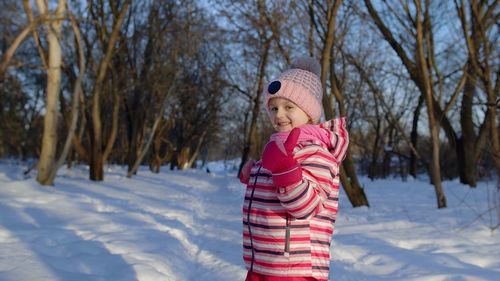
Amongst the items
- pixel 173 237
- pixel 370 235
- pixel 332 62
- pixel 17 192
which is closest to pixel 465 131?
pixel 332 62

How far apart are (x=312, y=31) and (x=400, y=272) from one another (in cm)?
663

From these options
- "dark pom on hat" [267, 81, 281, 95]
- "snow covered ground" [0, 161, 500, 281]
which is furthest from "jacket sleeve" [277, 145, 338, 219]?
"snow covered ground" [0, 161, 500, 281]

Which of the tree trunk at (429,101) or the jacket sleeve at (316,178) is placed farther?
the tree trunk at (429,101)

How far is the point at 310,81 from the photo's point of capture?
204 centimetres

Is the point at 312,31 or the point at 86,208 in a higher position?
the point at 312,31

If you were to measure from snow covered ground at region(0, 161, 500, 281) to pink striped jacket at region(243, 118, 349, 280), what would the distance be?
6.61 ft

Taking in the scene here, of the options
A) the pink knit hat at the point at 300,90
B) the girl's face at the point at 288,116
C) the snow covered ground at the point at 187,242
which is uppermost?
the pink knit hat at the point at 300,90

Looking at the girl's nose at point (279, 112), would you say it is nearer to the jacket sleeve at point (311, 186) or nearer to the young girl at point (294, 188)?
the young girl at point (294, 188)

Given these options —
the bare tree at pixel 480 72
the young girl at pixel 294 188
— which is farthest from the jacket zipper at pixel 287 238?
the bare tree at pixel 480 72

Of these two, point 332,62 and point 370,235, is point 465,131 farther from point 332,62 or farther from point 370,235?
point 370,235

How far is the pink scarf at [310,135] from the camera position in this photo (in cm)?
189

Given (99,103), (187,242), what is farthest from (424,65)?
(99,103)

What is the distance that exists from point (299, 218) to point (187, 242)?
382cm

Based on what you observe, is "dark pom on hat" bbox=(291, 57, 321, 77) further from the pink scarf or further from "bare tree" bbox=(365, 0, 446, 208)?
→ "bare tree" bbox=(365, 0, 446, 208)
